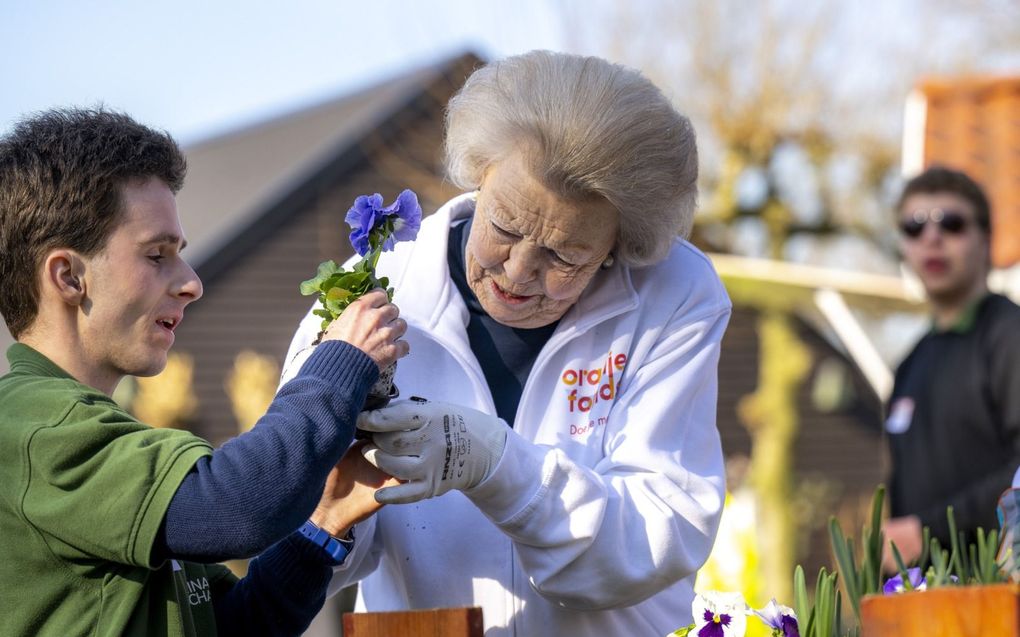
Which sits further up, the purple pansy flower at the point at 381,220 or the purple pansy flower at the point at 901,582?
the purple pansy flower at the point at 381,220

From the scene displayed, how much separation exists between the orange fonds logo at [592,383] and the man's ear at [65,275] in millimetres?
1006

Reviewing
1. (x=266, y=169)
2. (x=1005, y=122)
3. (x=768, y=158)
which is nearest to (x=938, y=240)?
(x=1005, y=122)

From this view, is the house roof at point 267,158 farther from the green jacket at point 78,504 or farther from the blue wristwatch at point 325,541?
the green jacket at point 78,504

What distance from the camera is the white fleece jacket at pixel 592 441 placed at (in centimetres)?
256

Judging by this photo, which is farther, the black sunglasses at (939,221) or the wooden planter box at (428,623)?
the black sunglasses at (939,221)

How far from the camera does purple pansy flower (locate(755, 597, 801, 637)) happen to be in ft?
7.36

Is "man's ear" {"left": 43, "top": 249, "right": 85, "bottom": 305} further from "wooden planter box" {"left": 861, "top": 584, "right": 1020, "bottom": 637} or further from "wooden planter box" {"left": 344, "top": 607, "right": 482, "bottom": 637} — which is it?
"wooden planter box" {"left": 861, "top": 584, "right": 1020, "bottom": 637}

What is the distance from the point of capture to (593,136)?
2.58 metres

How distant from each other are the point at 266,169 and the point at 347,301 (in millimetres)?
17981

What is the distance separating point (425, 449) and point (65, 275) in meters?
0.66

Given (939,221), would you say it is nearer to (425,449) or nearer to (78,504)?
(425,449)

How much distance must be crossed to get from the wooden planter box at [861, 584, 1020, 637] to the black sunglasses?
3.39m

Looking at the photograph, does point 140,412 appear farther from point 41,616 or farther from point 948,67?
point 41,616

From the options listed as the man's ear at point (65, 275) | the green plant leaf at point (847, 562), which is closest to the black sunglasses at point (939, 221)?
the green plant leaf at point (847, 562)
